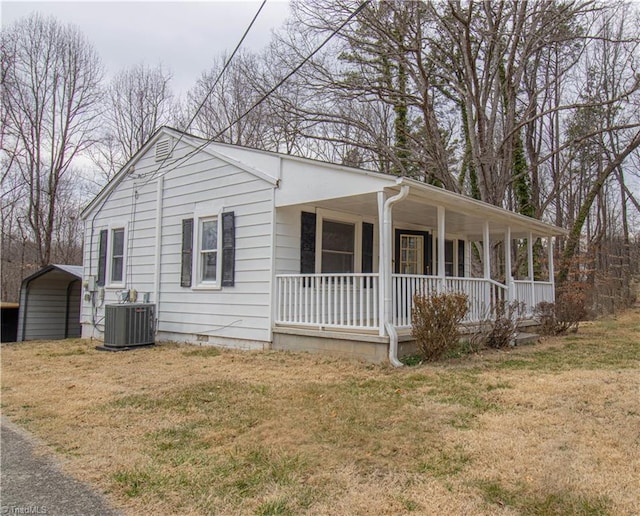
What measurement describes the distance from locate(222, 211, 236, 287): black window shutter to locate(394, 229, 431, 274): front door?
3738 millimetres

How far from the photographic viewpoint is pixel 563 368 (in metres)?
6.43

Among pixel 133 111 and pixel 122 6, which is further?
pixel 133 111

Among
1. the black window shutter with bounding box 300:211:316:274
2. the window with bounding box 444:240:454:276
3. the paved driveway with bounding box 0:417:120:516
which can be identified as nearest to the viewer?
the paved driveway with bounding box 0:417:120:516

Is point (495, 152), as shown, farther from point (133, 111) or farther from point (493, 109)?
point (133, 111)

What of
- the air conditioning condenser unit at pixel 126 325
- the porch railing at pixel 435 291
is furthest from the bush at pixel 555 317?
the air conditioning condenser unit at pixel 126 325

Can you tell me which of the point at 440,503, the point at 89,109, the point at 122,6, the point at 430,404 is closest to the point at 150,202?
the point at 122,6

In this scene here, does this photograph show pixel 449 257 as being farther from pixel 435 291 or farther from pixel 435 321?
pixel 435 321

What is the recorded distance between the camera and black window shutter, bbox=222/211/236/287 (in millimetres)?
8719

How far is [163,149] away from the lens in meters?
10.5

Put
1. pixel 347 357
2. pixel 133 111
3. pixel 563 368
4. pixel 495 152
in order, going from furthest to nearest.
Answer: pixel 133 111 < pixel 495 152 < pixel 347 357 < pixel 563 368

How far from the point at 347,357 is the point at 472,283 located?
302 cm

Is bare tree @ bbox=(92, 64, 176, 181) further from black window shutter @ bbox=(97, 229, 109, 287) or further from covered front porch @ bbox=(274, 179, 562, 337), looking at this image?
covered front porch @ bbox=(274, 179, 562, 337)

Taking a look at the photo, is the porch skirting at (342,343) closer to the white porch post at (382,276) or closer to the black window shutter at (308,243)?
the white porch post at (382,276)

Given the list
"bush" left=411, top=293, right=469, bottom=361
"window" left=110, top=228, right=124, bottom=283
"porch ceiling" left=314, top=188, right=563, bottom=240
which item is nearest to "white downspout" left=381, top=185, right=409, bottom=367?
"porch ceiling" left=314, top=188, right=563, bottom=240
